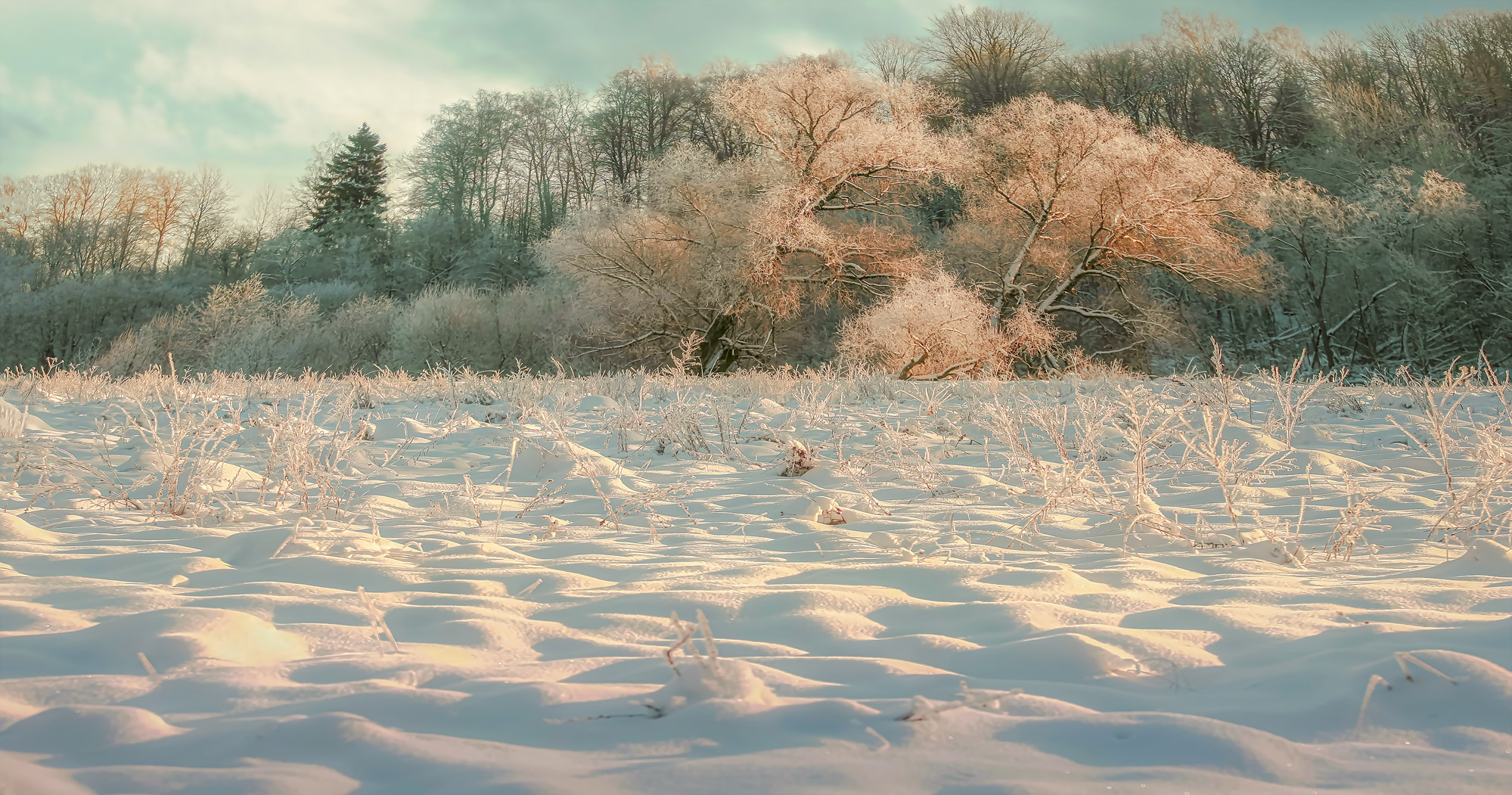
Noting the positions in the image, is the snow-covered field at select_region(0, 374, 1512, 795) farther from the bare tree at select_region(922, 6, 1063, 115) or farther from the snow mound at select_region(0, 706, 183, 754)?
the bare tree at select_region(922, 6, 1063, 115)

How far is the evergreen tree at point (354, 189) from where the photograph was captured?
40.1m

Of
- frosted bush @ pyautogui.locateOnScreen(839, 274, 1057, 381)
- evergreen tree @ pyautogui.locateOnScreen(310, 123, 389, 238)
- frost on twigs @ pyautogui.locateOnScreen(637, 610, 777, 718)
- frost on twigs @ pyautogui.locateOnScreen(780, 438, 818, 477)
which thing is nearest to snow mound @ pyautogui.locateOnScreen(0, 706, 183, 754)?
frost on twigs @ pyautogui.locateOnScreen(637, 610, 777, 718)

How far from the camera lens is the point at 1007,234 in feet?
76.5

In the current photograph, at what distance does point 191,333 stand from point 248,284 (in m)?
2.00

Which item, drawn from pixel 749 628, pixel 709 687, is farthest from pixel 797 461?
pixel 709 687

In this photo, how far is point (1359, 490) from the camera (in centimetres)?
374

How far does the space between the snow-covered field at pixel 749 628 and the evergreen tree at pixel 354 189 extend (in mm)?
39163

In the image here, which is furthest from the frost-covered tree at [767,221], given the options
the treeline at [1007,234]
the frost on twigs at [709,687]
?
the frost on twigs at [709,687]

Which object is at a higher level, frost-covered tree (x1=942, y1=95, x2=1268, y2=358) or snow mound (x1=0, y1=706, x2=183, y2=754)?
frost-covered tree (x1=942, y1=95, x2=1268, y2=358)

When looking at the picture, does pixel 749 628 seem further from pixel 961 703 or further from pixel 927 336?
pixel 927 336

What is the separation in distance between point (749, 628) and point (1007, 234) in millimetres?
22854

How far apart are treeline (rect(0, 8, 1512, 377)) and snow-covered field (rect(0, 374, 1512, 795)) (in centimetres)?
1130

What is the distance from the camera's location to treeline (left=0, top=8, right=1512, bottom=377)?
19938mm

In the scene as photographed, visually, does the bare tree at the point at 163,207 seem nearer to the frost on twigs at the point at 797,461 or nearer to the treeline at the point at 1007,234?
the treeline at the point at 1007,234
